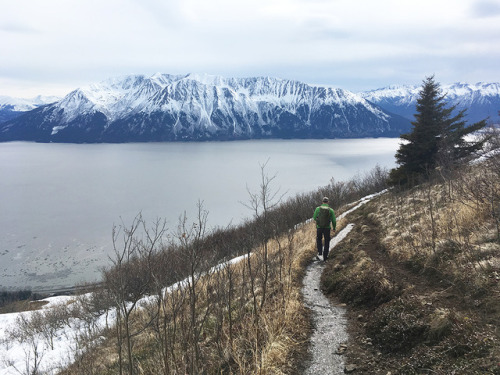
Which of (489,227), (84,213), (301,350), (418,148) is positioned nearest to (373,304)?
(301,350)

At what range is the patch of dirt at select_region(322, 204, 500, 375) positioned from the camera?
4090 millimetres

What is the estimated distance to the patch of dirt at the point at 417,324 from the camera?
4.09m

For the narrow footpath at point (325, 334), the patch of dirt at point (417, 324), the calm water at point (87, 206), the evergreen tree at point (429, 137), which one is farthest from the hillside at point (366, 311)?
the evergreen tree at point (429, 137)

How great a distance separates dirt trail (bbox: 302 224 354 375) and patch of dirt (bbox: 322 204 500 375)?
20cm

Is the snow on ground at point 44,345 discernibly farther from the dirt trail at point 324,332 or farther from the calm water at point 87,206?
the calm water at point 87,206

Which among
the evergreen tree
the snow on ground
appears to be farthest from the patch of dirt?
the evergreen tree

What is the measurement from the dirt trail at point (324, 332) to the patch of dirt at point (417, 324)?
199 millimetres

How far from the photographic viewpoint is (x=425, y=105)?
28.1m

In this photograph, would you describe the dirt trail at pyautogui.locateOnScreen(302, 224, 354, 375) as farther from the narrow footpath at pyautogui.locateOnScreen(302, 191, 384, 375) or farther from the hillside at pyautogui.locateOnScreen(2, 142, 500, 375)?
the hillside at pyautogui.locateOnScreen(2, 142, 500, 375)

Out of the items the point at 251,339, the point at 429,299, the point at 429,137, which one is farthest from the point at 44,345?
the point at 429,137

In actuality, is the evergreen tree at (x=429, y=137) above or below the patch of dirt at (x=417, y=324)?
above

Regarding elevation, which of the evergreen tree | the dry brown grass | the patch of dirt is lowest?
the dry brown grass

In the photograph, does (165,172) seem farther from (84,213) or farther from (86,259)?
(86,259)

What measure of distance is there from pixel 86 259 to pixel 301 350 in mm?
51752
